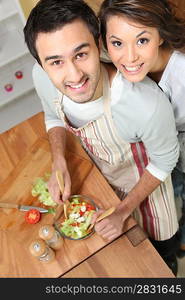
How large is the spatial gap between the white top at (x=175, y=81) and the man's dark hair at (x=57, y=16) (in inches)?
11.3

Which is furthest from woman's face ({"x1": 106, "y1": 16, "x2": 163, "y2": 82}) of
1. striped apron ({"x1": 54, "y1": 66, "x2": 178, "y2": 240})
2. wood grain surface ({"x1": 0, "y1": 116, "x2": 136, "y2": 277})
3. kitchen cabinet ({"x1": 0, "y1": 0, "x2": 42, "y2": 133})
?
kitchen cabinet ({"x1": 0, "y1": 0, "x2": 42, "y2": 133})

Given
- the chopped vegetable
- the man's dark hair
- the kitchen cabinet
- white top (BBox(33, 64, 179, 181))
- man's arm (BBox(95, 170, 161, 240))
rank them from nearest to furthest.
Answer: the man's dark hair → white top (BBox(33, 64, 179, 181)) → man's arm (BBox(95, 170, 161, 240)) → the chopped vegetable → the kitchen cabinet

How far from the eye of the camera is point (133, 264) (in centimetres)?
118

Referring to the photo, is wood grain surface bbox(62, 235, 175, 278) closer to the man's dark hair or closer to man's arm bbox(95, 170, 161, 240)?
man's arm bbox(95, 170, 161, 240)

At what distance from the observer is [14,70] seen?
2604 mm

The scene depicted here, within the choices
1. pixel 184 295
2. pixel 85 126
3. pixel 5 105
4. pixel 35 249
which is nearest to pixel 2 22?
pixel 5 105

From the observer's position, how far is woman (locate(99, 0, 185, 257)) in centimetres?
100

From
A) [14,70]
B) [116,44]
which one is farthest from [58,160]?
[14,70]

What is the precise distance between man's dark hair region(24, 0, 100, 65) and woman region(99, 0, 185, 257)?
52 mm

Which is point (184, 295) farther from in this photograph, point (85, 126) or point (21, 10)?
point (21, 10)

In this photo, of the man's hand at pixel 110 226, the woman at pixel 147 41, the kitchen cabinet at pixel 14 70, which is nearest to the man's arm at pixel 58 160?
the man's hand at pixel 110 226

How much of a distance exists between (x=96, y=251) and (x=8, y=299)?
12.6 inches

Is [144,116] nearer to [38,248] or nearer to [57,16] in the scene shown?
[57,16]

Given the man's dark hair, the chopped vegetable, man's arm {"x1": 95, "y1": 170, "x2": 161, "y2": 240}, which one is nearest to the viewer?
the man's dark hair
